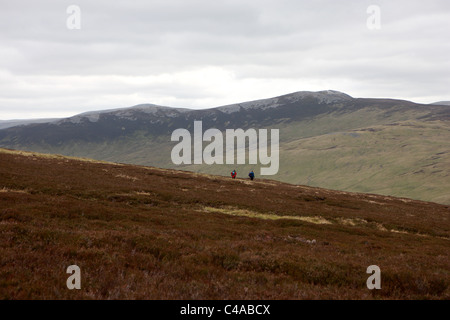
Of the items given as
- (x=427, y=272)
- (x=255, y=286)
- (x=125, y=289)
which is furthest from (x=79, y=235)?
(x=427, y=272)

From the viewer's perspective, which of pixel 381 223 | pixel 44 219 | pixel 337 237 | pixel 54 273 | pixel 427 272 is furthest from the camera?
pixel 381 223

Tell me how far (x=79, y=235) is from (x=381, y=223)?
28.3m

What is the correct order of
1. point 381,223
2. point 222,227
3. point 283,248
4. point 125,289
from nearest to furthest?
point 125,289 < point 283,248 < point 222,227 < point 381,223

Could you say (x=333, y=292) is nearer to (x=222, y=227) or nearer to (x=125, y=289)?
(x=125, y=289)

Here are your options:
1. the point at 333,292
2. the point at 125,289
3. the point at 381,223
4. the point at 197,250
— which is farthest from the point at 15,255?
the point at 381,223

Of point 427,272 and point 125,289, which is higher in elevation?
point 125,289

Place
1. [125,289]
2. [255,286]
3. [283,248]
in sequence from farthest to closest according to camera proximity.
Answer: [283,248]
[255,286]
[125,289]

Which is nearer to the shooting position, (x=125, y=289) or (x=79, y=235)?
(x=125, y=289)

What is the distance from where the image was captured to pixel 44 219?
16766 millimetres

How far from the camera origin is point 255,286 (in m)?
9.76

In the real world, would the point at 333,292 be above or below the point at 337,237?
above

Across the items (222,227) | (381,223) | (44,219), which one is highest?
(44,219)
